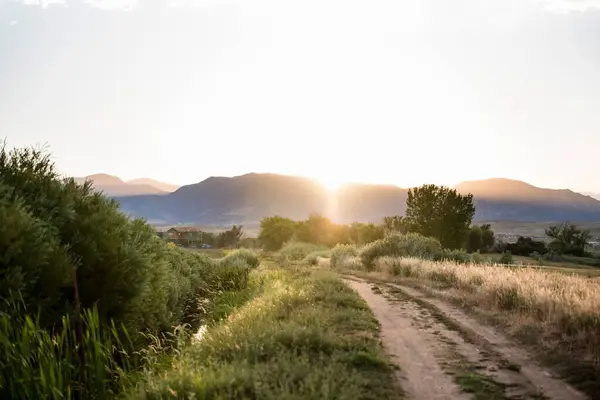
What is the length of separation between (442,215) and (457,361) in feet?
198

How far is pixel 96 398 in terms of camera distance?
11297 mm

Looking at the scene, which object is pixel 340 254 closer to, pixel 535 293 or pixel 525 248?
pixel 535 293

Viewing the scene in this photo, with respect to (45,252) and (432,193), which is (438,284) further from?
(432,193)

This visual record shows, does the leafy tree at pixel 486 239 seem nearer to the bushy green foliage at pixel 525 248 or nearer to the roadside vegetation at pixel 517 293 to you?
the bushy green foliage at pixel 525 248

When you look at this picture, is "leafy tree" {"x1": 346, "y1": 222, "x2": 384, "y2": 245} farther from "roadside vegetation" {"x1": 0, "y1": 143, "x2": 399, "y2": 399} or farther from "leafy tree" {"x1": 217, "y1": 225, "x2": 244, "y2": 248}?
Result: "roadside vegetation" {"x1": 0, "y1": 143, "x2": 399, "y2": 399}

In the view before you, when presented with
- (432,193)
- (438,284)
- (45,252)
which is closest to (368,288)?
(438,284)

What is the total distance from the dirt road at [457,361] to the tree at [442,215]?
52250 millimetres

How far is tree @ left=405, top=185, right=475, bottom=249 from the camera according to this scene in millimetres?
70312

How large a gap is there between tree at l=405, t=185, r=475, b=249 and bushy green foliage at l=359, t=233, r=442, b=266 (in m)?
24.7

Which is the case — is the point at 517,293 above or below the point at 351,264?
above

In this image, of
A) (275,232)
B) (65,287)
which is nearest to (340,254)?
(65,287)

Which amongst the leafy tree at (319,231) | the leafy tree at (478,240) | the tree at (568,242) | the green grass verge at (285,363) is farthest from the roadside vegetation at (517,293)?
the tree at (568,242)

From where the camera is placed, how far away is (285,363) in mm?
10352

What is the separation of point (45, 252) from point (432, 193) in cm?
6234
